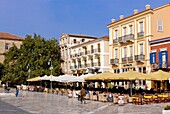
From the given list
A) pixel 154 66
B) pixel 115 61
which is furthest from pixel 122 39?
pixel 154 66

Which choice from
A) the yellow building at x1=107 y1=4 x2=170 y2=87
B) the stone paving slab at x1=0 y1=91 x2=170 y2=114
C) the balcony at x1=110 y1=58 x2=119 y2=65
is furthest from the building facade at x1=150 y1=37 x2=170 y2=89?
the stone paving slab at x1=0 y1=91 x2=170 y2=114

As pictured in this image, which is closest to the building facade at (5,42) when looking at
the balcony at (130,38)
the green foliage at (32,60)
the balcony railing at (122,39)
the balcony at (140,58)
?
the green foliage at (32,60)

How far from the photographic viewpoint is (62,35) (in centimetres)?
6900

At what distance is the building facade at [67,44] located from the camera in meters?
65.8

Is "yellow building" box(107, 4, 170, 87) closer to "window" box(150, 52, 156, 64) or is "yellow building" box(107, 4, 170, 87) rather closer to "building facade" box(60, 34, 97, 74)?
"window" box(150, 52, 156, 64)

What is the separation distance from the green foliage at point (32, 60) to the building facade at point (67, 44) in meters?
4.52

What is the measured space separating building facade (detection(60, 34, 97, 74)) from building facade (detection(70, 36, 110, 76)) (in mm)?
1809

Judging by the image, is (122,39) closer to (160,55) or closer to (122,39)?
(122,39)

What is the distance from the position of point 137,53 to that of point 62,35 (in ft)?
100

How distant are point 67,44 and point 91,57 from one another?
11614 mm

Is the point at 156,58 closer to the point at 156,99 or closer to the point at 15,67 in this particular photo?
the point at 156,99

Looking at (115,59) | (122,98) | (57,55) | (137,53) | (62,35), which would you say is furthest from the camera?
(62,35)

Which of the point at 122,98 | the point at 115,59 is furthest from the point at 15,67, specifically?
the point at 122,98

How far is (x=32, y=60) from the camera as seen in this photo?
58.8 m
